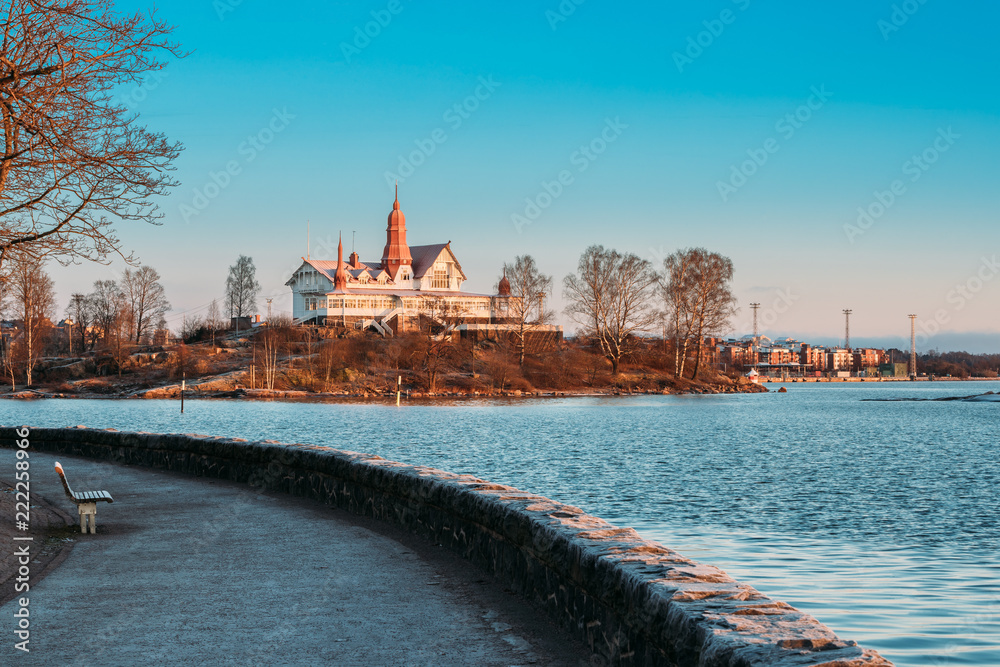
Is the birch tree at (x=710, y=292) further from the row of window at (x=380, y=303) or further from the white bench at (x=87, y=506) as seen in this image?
the white bench at (x=87, y=506)

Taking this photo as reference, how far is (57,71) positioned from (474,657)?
890cm

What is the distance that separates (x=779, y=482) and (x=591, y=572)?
2369 centimetres

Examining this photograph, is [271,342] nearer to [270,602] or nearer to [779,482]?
[779,482]

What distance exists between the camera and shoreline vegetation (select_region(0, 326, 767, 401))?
93438 millimetres

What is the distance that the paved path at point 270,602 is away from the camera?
5941mm

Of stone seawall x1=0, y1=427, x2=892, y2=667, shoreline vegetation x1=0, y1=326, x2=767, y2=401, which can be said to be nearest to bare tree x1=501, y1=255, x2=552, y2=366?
shoreline vegetation x1=0, y1=326, x2=767, y2=401

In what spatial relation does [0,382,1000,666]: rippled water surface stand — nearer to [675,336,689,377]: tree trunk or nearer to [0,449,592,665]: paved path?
[0,449,592,665]: paved path

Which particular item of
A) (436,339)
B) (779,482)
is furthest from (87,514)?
(436,339)

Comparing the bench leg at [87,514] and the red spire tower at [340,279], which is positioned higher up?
the red spire tower at [340,279]

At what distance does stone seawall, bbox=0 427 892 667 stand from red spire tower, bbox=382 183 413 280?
370ft

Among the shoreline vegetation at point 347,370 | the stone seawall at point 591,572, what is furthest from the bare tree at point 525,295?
the stone seawall at point 591,572

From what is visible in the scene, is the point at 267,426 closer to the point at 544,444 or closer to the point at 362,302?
the point at 544,444

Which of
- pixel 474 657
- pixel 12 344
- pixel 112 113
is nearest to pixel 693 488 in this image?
pixel 112 113

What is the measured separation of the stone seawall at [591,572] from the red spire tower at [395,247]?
370 feet
